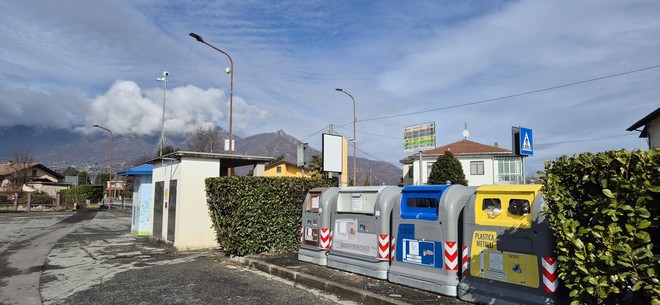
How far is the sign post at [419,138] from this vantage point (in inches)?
486

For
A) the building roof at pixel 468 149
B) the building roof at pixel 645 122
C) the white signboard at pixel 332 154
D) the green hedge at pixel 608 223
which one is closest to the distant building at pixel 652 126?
the building roof at pixel 645 122

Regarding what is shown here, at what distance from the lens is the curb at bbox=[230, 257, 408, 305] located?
629cm

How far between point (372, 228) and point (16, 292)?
665 cm

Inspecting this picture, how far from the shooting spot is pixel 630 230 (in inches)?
149

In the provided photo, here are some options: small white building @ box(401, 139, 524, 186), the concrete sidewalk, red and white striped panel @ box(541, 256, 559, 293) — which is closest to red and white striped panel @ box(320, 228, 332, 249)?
the concrete sidewalk

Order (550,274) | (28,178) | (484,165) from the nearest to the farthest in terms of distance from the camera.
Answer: (550,274), (484,165), (28,178)

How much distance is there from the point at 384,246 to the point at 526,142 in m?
3.56

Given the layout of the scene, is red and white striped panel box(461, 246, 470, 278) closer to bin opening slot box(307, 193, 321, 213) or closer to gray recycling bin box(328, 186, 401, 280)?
gray recycling bin box(328, 186, 401, 280)

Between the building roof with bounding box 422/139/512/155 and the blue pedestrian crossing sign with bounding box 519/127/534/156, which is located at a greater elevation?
the building roof with bounding box 422/139/512/155

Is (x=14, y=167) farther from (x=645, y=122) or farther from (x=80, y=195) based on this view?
(x=645, y=122)

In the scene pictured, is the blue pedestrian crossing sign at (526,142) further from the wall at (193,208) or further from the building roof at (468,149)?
the building roof at (468,149)

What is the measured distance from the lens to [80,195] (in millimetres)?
44438

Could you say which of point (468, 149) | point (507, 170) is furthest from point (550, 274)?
point (468, 149)

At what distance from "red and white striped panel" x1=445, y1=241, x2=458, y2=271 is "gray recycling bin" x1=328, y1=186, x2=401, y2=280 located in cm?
143
